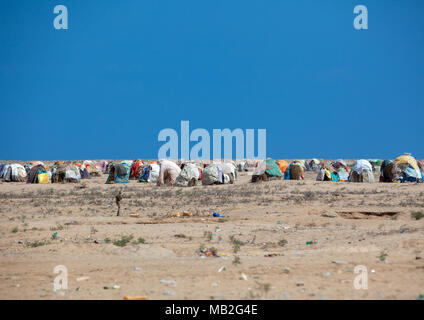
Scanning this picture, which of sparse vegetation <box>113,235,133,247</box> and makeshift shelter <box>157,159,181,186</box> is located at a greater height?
makeshift shelter <box>157,159,181,186</box>

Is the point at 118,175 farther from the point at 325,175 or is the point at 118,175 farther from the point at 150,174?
the point at 325,175

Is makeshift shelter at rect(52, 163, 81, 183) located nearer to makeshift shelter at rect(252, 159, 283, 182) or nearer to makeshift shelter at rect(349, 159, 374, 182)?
makeshift shelter at rect(252, 159, 283, 182)

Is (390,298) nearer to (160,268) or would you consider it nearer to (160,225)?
(160,268)

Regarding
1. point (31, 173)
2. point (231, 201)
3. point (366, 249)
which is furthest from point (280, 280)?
point (31, 173)

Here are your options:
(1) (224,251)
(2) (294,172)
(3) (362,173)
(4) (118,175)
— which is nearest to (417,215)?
(1) (224,251)

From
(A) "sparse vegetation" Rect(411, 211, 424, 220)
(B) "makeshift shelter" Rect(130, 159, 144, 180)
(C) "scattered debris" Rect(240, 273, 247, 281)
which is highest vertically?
(B) "makeshift shelter" Rect(130, 159, 144, 180)

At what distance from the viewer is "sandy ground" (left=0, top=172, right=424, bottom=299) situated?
5.94 m

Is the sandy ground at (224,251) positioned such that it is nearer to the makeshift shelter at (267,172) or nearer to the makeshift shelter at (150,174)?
the makeshift shelter at (267,172)

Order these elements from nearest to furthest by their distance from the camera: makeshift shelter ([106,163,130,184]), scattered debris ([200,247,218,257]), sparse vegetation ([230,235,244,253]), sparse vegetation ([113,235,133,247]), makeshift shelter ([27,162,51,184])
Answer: scattered debris ([200,247,218,257])
sparse vegetation ([230,235,244,253])
sparse vegetation ([113,235,133,247])
makeshift shelter ([106,163,130,184])
makeshift shelter ([27,162,51,184])

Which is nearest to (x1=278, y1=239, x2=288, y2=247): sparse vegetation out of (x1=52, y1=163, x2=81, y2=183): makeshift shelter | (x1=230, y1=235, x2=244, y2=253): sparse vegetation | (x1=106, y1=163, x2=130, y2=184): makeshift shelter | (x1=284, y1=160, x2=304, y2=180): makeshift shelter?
(x1=230, y1=235, x2=244, y2=253): sparse vegetation

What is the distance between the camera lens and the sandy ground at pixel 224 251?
5938mm

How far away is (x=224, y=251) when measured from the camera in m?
8.89

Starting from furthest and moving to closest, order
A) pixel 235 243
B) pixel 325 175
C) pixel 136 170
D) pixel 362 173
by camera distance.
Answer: pixel 136 170 < pixel 325 175 < pixel 362 173 < pixel 235 243

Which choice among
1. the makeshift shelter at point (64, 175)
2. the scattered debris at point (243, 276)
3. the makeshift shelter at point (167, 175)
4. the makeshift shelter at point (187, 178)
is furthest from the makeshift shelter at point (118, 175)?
the scattered debris at point (243, 276)
